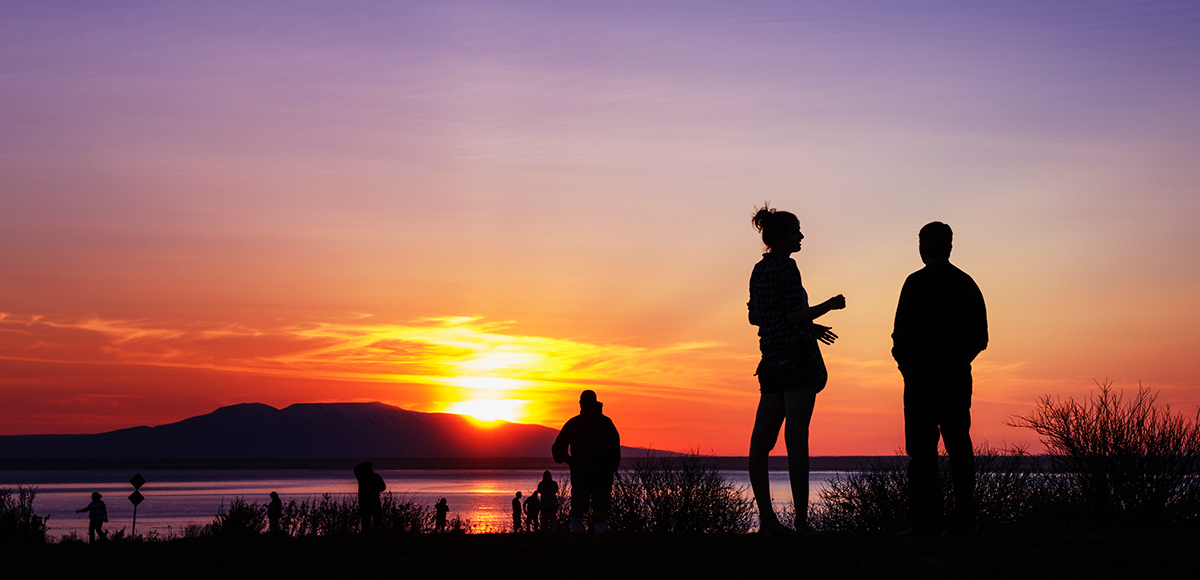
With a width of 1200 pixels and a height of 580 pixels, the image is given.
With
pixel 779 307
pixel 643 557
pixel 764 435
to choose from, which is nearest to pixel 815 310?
pixel 779 307

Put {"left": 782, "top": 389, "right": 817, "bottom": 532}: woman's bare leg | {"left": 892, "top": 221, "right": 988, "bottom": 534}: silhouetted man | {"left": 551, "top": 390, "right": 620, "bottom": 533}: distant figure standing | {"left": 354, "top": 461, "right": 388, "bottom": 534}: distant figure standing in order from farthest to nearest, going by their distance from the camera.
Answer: {"left": 354, "top": 461, "right": 388, "bottom": 534}: distant figure standing < {"left": 551, "top": 390, "right": 620, "bottom": 533}: distant figure standing < {"left": 892, "top": 221, "right": 988, "bottom": 534}: silhouetted man < {"left": 782, "top": 389, "right": 817, "bottom": 532}: woman's bare leg

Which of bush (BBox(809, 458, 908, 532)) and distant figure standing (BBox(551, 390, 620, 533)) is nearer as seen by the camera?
distant figure standing (BBox(551, 390, 620, 533))

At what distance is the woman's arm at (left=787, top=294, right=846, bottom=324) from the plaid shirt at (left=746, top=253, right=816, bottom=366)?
65 mm

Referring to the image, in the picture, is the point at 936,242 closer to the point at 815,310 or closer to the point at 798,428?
the point at 815,310

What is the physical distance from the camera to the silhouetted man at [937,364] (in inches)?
331

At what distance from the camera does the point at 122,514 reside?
266 ft

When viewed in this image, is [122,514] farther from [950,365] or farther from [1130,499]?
[950,365]

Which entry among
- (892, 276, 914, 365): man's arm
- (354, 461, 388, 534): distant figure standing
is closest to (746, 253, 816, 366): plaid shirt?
(892, 276, 914, 365): man's arm

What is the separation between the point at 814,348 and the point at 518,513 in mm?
23153

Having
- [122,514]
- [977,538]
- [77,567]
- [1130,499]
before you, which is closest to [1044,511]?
[1130,499]

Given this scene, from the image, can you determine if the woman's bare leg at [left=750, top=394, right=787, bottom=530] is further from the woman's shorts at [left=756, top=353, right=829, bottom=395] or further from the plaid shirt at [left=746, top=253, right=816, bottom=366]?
the plaid shirt at [left=746, top=253, right=816, bottom=366]

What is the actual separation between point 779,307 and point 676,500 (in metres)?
20.6

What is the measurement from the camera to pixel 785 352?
8164mm

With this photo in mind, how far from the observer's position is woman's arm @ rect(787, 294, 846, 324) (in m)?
7.81
